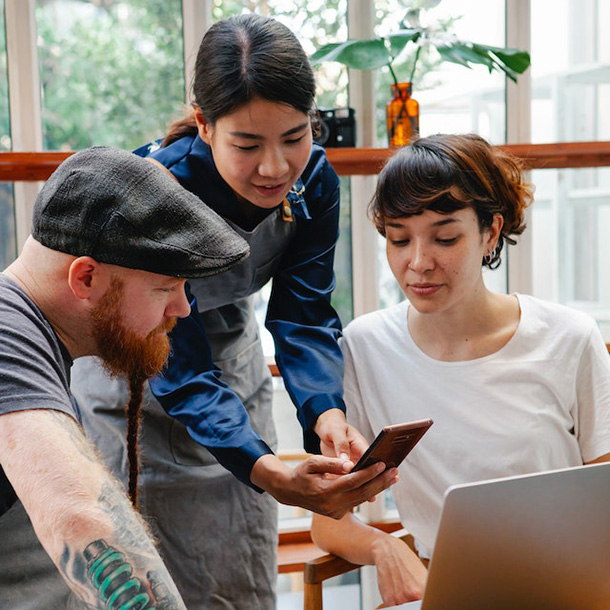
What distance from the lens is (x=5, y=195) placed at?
9.19 feet

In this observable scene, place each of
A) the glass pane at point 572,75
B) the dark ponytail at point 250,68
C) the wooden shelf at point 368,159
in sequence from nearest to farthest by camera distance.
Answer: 1. the dark ponytail at point 250,68
2. the wooden shelf at point 368,159
3. the glass pane at point 572,75

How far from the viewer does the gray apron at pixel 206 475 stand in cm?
172

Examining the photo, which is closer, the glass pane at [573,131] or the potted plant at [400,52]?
the potted plant at [400,52]

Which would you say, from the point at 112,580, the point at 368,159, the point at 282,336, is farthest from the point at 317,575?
the point at 368,159

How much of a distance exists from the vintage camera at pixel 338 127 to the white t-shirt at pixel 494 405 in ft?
3.65

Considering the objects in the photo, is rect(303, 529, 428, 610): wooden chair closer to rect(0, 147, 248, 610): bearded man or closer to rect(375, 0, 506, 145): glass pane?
rect(0, 147, 248, 610): bearded man

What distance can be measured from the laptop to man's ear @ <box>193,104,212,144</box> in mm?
864

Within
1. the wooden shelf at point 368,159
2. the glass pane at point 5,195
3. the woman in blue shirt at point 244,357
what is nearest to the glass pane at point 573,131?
the wooden shelf at point 368,159

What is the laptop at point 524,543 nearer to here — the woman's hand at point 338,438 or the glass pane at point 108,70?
the woman's hand at point 338,438

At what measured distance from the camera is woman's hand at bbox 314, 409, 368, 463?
1.51 meters

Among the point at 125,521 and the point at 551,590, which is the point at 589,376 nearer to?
the point at 551,590

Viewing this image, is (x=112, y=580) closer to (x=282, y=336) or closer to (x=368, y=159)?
(x=282, y=336)

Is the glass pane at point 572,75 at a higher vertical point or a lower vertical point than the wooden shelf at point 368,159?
higher

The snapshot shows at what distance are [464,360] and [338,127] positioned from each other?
121 centimetres
